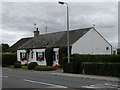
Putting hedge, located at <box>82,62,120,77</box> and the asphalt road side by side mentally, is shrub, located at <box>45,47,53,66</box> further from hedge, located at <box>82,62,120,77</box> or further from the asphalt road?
the asphalt road

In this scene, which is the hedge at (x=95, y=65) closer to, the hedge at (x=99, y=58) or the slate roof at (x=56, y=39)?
the hedge at (x=99, y=58)

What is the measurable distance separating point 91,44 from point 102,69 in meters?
15.6

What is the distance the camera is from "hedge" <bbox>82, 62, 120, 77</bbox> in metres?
16.9

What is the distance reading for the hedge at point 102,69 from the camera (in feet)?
55.4

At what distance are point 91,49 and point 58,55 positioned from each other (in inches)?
237

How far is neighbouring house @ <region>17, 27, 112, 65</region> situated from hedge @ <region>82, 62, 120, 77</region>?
1117 centimetres

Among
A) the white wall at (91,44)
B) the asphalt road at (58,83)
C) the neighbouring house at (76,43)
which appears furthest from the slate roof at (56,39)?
the asphalt road at (58,83)

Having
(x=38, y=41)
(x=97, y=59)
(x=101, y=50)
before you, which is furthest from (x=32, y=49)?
(x=97, y=59)

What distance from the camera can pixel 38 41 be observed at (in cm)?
3975

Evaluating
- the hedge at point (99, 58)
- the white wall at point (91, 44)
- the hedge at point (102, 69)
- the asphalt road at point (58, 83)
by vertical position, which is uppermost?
the white wall at point (91, 44)

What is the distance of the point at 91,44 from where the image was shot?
33.4 metres

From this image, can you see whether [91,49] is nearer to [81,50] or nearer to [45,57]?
[81,50]

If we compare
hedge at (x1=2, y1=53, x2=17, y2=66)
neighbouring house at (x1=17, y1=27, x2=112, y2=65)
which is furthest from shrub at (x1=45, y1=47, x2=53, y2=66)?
hedge at (x1=2, y1=53, x2=17, y2=66)

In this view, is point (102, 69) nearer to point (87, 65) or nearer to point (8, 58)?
point (87, 65)
